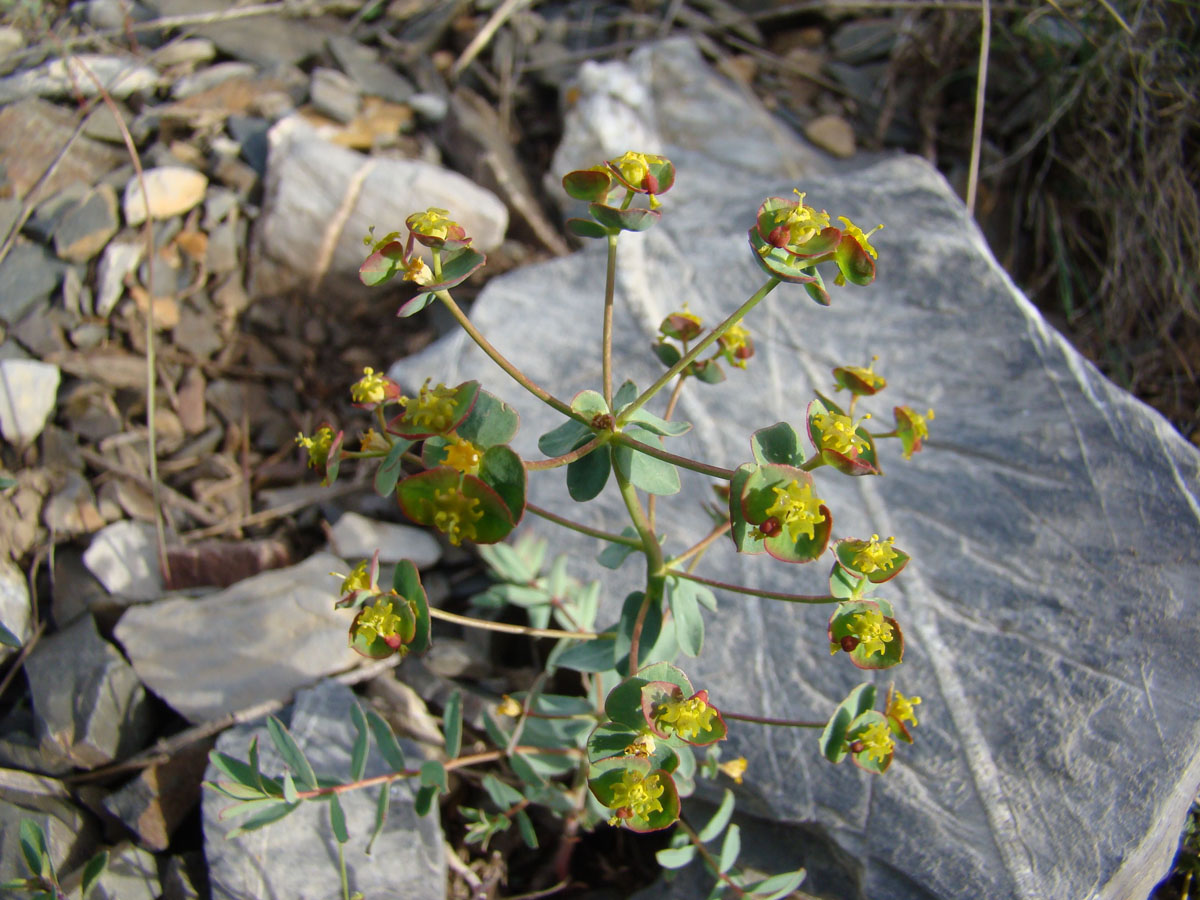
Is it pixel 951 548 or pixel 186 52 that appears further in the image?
pixel 186 52

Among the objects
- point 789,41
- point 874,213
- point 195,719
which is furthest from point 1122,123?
point 195,719

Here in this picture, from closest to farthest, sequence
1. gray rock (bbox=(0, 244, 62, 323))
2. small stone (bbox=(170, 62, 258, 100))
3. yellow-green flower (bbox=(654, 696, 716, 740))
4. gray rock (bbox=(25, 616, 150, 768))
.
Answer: yellow-green flower (bbox=(654, 696, 716, 740)) → gray rock (bbox=(25, 616, 150, 768)) → gray rock (bbox=(0, 244, 62, 323)) → small stone (bbox=(170, 62, 258, 100))

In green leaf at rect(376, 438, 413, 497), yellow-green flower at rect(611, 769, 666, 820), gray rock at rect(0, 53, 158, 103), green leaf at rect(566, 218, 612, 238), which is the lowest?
yellow-green flower at rect(611, 769, 666, 820)

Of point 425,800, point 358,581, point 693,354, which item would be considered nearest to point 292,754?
point 425,800

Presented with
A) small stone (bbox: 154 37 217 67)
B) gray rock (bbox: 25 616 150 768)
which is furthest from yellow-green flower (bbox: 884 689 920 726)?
small stone (bbox: 154 37 217 67)

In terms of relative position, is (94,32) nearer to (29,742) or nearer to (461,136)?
(461,136)

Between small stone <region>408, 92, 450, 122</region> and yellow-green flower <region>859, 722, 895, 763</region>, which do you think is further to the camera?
small stone <region>408, 92, 450, 122</region>

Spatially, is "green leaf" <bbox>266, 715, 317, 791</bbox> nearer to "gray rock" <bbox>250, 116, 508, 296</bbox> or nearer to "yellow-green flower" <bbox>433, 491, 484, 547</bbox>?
"yellow-green flower" <bbox>433, 491, 484, 547</bbox>

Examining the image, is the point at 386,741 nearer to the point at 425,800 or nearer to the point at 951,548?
the point at 425,800
